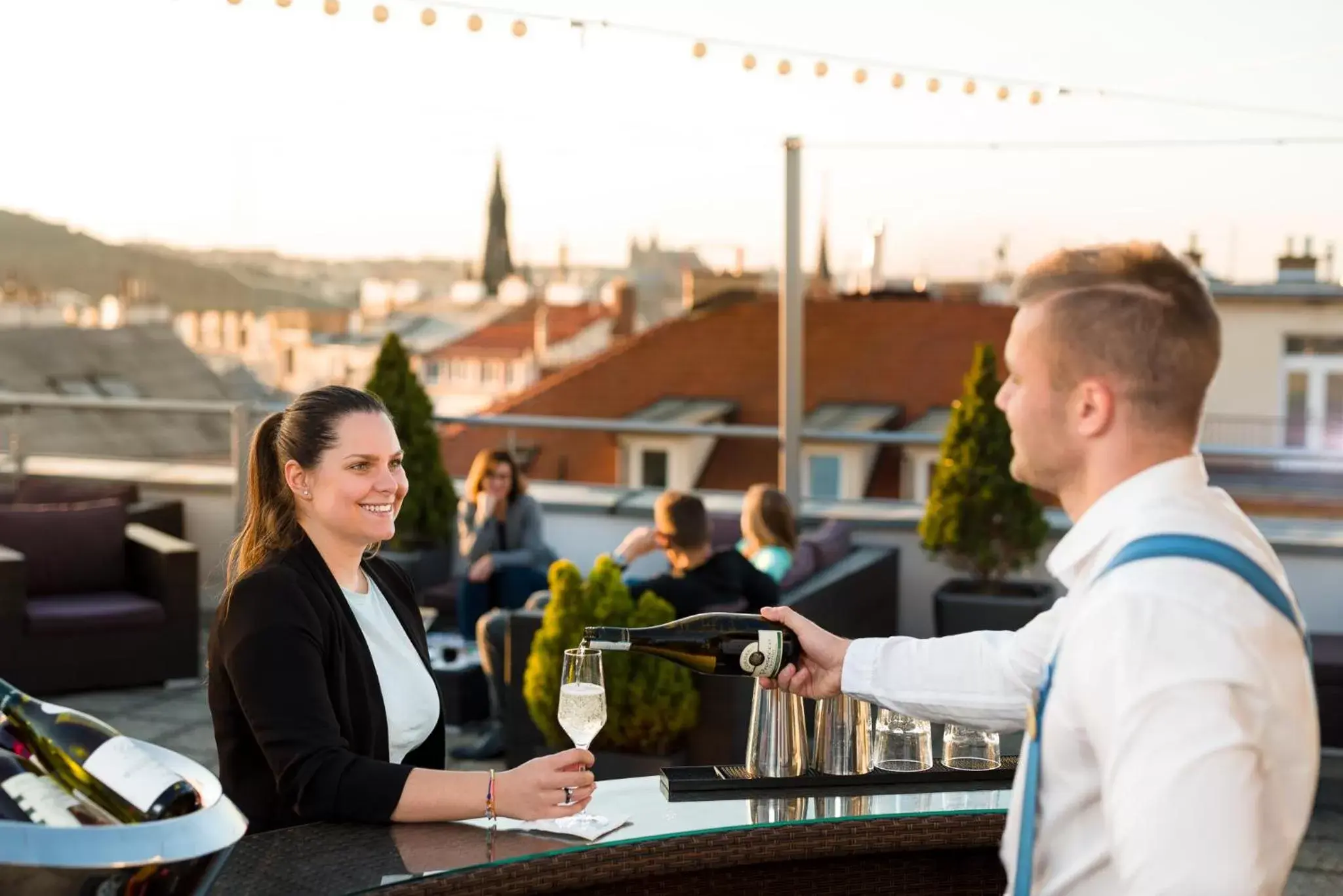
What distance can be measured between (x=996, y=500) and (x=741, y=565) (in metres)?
2.13

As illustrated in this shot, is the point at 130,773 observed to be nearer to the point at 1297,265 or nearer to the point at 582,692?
the point at 582,692

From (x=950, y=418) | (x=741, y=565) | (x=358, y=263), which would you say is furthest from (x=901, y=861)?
(x=358, y=263)

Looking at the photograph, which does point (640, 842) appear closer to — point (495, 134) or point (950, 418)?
point (950, 418)

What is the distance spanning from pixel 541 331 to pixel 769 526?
7.95 metres

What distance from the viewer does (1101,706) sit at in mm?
975

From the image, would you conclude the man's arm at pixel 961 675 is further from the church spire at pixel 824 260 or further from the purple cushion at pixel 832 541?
the church spire at pixel 824 260

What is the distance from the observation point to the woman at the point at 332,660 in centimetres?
171

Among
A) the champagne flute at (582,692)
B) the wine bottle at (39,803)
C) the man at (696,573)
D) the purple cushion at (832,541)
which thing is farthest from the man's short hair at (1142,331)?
the purple cushion at (832,541)

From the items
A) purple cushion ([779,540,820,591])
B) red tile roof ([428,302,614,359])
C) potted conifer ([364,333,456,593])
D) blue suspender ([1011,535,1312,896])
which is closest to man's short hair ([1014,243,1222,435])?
blue suspender ([1011,535,1312,896])

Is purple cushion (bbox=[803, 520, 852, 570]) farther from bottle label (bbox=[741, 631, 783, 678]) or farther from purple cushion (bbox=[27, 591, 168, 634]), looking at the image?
bottle label (bbox=[741, 631, 783, 678])

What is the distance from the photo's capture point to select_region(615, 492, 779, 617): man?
14.0 ft

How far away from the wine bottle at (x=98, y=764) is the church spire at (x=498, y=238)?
9.97m

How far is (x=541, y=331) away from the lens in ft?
42.4

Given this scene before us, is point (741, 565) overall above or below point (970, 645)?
below
